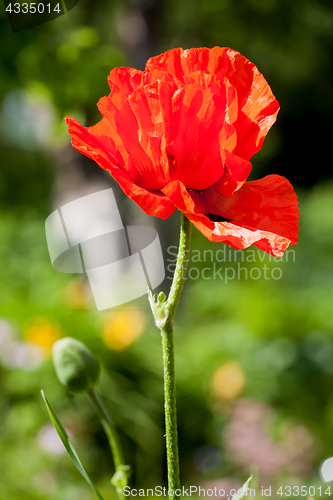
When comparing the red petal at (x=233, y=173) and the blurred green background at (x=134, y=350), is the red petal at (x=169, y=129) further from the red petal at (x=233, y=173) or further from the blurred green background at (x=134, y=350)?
the blurred green background at (x=134, y=350)

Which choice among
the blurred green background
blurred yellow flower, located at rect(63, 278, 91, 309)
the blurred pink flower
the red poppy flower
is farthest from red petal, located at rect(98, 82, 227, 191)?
blurred yellow flower, located at rect(63, 278, 91, 309)

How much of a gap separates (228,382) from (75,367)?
87 cm

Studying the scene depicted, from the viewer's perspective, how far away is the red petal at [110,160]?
0.22m

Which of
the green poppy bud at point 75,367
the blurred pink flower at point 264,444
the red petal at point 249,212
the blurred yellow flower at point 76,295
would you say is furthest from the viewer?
the blurred yellow flower at point 76,295

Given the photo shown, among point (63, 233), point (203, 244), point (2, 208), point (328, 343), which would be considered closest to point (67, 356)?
point (63, 233)

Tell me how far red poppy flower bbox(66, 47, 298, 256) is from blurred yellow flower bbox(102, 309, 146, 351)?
927 millimetres

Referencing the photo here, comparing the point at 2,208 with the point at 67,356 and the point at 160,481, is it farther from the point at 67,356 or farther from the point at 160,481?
the point at 67,356

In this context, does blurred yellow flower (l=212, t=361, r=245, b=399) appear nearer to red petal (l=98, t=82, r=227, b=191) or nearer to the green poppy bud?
the green poppy bud

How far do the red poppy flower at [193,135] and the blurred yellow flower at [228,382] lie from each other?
3.13 feet

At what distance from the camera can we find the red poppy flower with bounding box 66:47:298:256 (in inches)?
9.2

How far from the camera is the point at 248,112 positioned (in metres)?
0.25

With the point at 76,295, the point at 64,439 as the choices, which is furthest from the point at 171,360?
the point at 76,295

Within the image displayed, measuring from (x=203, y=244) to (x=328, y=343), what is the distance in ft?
3.38

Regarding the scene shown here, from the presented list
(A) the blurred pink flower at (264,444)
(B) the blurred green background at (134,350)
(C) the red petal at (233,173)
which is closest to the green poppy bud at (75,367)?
(C) the red petal at (233,173)
